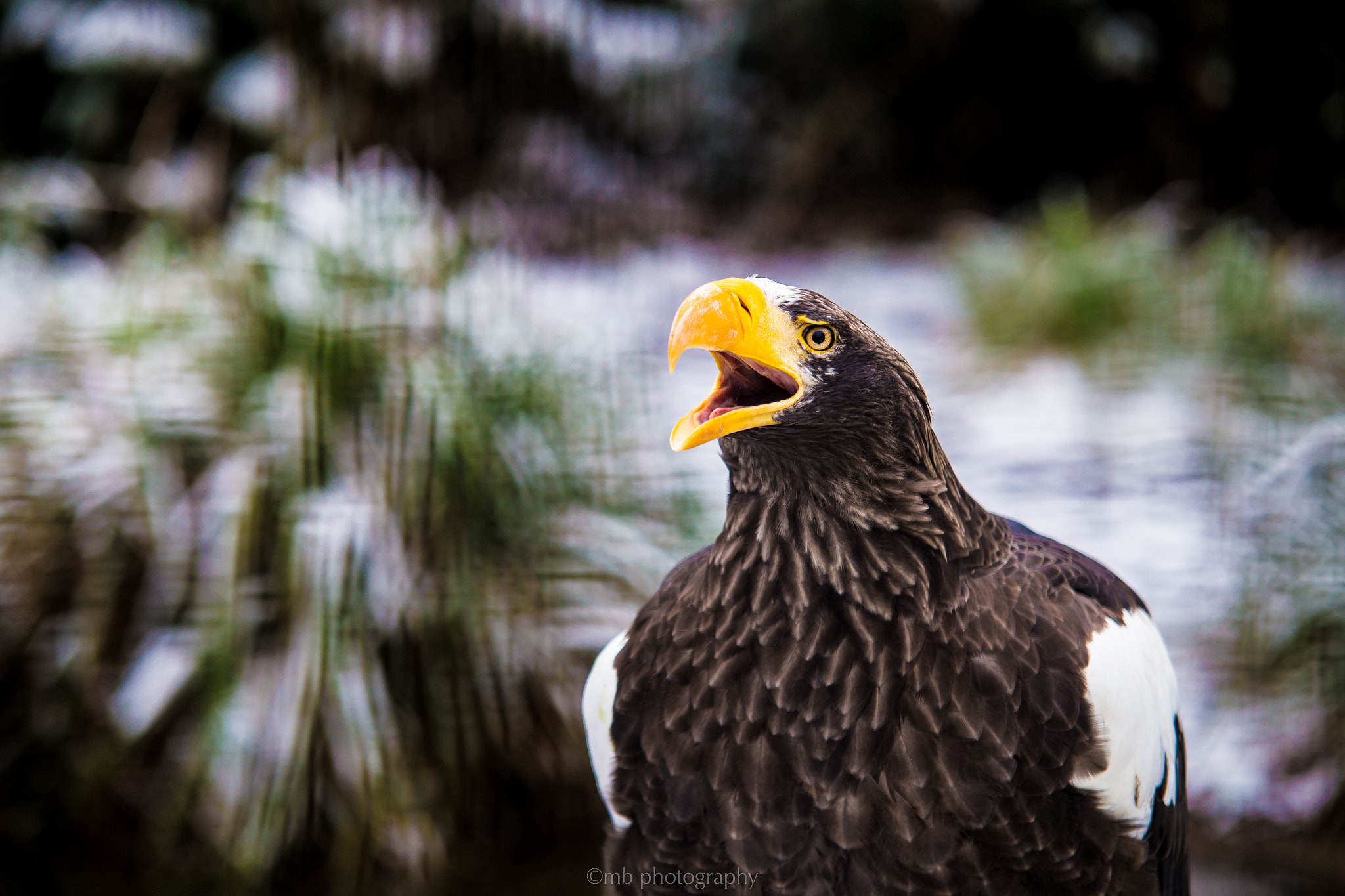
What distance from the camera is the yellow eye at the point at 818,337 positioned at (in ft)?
3.26

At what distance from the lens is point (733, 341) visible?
95cm

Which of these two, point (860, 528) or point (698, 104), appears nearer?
point (860, 528)

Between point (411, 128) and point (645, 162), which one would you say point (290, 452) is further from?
point (645, 162)

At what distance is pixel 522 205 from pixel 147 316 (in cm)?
94

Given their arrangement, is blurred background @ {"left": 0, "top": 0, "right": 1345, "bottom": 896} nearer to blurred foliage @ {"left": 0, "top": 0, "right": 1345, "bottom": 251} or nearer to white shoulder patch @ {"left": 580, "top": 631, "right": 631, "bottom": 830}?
blurred foliage @ {"left": 0, "top": 0, "right": 1345, "bottom": 251}

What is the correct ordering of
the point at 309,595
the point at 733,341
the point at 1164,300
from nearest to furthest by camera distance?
the point at 733,341 → the point at 309,595 → the point at 1164,300

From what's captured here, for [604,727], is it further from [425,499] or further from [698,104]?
[698,104]

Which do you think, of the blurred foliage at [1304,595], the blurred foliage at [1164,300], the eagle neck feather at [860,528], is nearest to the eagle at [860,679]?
the eagle neck feather at [860,528]

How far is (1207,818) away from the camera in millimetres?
2113

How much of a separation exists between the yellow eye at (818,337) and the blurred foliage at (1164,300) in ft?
6.06

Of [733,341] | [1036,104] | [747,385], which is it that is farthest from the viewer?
[1036,104]

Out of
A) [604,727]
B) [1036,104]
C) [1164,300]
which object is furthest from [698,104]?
[604,727]

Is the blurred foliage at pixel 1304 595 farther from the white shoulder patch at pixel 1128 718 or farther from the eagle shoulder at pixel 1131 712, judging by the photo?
the white shoulder patch at pixel 1128 718

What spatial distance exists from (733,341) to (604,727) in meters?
0.50
